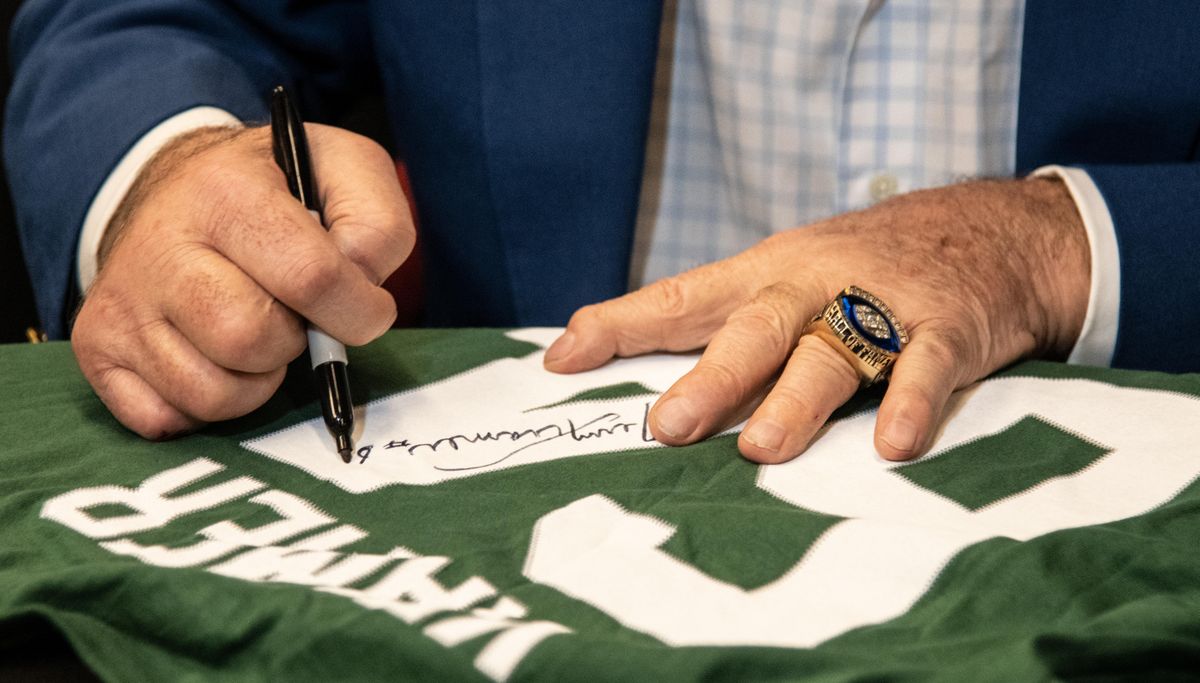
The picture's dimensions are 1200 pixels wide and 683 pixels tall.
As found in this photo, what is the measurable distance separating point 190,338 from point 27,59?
675 mm

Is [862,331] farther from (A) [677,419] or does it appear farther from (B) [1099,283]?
(B) [1099,283]

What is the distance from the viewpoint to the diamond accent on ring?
2.03 ft

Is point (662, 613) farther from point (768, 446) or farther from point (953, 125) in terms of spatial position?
point (953, 125)

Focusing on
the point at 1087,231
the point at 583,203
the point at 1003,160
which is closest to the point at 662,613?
the point at 1087,231

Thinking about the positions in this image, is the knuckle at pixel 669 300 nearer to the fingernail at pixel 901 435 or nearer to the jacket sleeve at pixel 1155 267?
the fingernail at pixel 901 435

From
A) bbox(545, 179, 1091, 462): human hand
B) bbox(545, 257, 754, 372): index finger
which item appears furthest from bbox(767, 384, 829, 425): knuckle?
bbox(545, 257, 754, 372): index finger

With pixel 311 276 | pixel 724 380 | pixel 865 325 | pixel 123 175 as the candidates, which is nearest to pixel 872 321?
pixel 865 325

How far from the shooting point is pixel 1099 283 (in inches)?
30.0

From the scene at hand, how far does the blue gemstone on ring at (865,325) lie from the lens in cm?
61

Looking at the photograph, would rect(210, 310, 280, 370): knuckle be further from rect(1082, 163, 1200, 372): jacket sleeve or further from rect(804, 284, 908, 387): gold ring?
rect(1082, 163, 1200, 372): jacket sleeve

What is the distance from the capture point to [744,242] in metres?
1.10

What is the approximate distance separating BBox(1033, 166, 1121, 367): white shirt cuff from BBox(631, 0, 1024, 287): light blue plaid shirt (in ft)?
0.64

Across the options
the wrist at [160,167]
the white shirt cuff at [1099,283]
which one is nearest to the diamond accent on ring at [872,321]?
the white shirt cuff at [1099,283]

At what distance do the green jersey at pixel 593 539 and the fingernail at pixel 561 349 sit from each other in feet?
0.05
